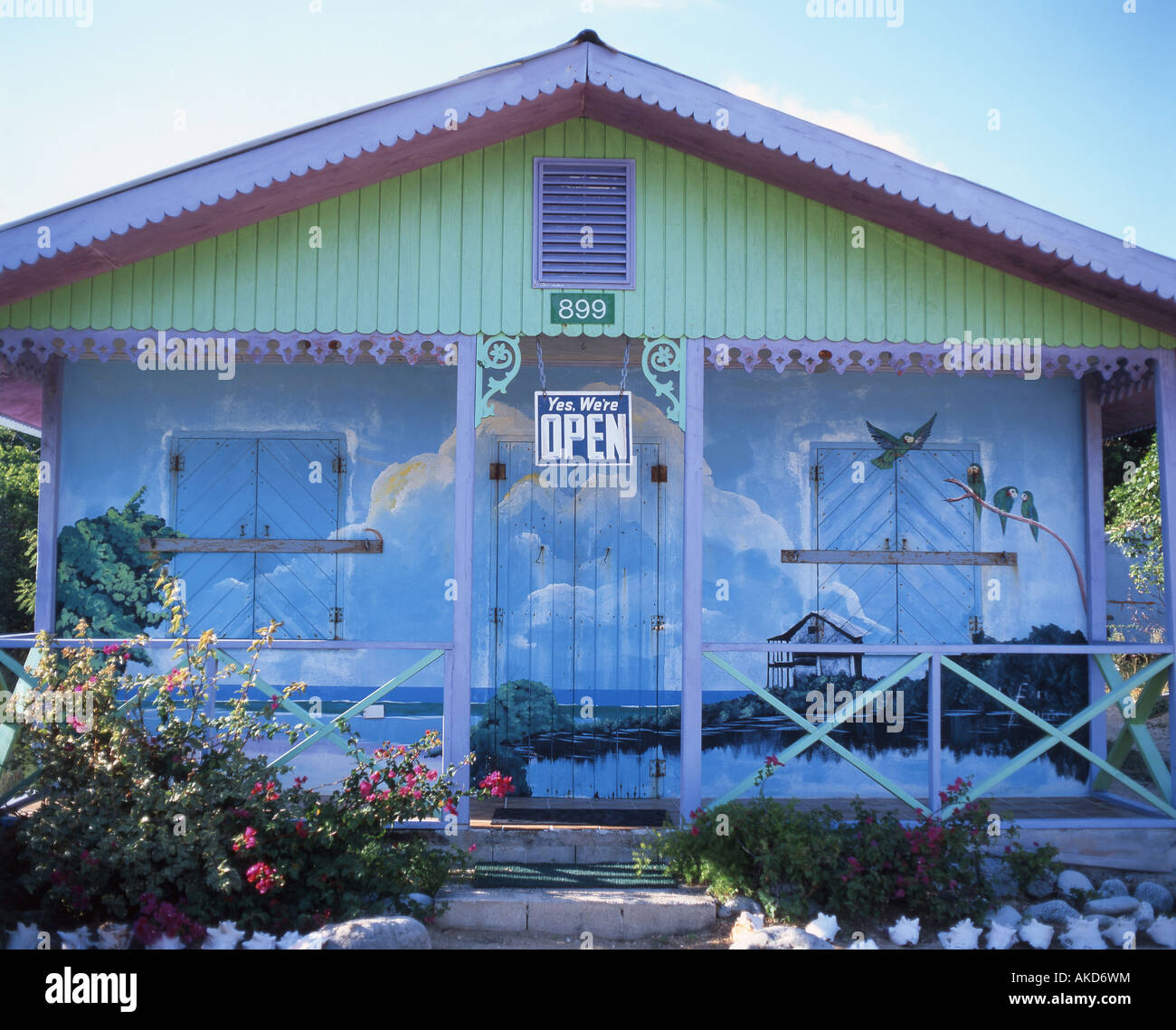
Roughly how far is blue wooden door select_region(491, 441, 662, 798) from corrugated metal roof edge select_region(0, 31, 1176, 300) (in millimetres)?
2887

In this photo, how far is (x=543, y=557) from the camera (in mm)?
8367

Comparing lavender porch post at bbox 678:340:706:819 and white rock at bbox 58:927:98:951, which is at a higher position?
lavender porch post at bbox 678:340:706:819

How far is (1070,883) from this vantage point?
20.7 ft

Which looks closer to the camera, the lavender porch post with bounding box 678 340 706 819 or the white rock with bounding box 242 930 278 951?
the white rock with bounding box 242 930 278 951

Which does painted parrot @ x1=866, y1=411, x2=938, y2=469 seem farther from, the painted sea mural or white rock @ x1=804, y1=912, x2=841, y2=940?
white rock @ x1=804, y1=912, x2=841, y2=940

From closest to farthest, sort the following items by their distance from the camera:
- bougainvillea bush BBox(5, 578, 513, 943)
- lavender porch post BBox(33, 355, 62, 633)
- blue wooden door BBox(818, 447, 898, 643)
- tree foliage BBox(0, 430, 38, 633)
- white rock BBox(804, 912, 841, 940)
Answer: bougainvillea bush BBox(5, 578, 513, 943) → white rock BBox(804, 912, 841, 940) → lavender porch post BBox(33, 355, 62, 633) → blue wooden door BBox(818, 447, 898, 643) → tree foliage BBox(0, 430, 38, 633)

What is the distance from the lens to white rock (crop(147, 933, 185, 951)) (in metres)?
5.12

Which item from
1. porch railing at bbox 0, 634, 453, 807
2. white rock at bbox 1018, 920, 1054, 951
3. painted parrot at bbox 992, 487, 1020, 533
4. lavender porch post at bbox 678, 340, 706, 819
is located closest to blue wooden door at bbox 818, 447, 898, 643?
painted parrot at bbox 992, 487, 1020, 533

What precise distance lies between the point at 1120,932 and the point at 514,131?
6.29 meters

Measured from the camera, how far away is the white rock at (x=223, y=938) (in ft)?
16.8

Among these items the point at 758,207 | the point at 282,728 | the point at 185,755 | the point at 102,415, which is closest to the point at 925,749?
the point at 758,207

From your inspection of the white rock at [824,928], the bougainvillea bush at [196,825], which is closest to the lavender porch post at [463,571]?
the bougainvillea bush at [196,825]
